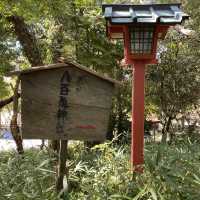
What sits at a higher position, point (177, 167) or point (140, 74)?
point (140, 74)

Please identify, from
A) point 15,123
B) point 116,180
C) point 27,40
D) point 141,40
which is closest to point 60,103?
point 15,123

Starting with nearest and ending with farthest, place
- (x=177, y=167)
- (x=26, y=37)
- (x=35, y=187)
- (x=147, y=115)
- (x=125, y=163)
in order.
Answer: (x=35, y=187), (x=177, y=167), (x=125, y=163), (x=26, y=37), (x=147, y=115)

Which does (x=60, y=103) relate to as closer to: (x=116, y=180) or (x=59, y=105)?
(x=59, y=105)

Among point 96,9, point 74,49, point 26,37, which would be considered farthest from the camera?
point 74,49

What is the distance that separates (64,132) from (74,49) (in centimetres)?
677

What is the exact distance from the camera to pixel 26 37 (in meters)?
7.94

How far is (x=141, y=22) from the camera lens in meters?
4.67

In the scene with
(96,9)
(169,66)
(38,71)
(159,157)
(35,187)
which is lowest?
(35,187)

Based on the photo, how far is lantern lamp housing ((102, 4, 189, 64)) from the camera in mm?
4648

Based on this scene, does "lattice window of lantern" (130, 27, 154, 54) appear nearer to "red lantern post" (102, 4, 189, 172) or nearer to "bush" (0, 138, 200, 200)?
"red lantern post" (102, 4, 189, 172)

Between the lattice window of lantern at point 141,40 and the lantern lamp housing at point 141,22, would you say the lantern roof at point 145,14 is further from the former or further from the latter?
the lattice window of lantern at point 141,40

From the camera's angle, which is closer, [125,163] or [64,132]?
[64,132]

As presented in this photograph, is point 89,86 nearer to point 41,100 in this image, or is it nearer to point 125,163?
point 41,100

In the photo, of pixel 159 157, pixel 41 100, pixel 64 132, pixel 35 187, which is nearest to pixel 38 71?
pixel 41 100
